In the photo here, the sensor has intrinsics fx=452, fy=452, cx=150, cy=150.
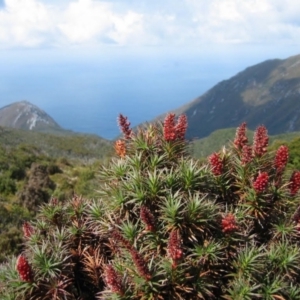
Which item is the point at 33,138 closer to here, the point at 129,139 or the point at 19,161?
the point at 19,161

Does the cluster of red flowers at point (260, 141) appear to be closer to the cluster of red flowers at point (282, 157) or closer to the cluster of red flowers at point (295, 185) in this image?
the cluster of red flowers at point (282, 157)

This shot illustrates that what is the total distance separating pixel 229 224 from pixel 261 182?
0.62 metres

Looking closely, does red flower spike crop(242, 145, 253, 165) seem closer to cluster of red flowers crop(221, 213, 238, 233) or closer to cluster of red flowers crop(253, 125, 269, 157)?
cluster of red flowers crop(253, 125, 269, 157)

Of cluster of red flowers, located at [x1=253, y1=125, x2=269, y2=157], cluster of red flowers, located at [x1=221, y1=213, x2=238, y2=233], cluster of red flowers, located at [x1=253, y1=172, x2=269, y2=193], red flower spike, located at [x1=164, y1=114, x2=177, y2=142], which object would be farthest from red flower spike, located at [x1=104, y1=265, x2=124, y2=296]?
cluster of red flowers, located at [x1=253, y1=125, x2=269, y2=157]

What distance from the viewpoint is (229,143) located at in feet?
19.8

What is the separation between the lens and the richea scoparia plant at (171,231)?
448 centimetres

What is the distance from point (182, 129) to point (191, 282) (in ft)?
6.71

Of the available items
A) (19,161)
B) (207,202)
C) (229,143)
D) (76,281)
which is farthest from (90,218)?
(19,161)

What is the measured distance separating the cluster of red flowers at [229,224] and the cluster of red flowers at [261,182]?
0.48 m

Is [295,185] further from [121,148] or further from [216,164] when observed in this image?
[121,148]

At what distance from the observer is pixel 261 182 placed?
496 cm

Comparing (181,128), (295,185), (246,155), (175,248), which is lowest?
(175,248)

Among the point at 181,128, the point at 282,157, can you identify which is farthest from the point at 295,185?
the point at 181,128

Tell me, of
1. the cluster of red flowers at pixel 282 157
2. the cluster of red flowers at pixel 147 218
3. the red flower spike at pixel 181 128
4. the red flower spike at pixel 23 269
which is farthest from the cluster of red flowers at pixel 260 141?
the red flower spike at pixel 23 269
